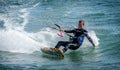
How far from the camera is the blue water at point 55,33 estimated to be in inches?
610

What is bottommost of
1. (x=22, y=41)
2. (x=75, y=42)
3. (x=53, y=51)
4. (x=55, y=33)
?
(x=53, y=51)

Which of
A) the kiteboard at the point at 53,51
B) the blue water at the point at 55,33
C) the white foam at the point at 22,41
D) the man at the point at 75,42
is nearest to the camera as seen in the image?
the blue water at the point at 55,33

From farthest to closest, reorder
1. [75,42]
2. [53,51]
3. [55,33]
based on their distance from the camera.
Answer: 1. [55,33]
2. [75,42]
3. [53,51]

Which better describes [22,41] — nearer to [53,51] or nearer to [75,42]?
[53,51]

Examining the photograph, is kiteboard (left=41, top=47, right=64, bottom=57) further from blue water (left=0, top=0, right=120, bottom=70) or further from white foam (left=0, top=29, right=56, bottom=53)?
white foam (left=0, top=29, right=56, bottom=53)

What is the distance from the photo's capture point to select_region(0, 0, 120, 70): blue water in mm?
15484

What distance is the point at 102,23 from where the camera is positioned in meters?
23.8

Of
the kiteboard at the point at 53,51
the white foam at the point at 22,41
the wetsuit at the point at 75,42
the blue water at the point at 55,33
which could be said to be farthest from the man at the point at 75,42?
the white foam at the point at 22,41

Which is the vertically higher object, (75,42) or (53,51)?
(75,42)

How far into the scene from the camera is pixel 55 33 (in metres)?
21.1

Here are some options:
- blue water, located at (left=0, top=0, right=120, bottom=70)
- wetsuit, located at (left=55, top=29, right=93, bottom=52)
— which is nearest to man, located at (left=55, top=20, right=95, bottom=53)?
wetsuit, located at (left=55, top=29, right=93, bottom=52)

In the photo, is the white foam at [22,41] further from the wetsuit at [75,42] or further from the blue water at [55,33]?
the wetsuit at [75,42]

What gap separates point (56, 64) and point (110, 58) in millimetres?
2474

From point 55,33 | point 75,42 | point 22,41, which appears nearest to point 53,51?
point 75,42
